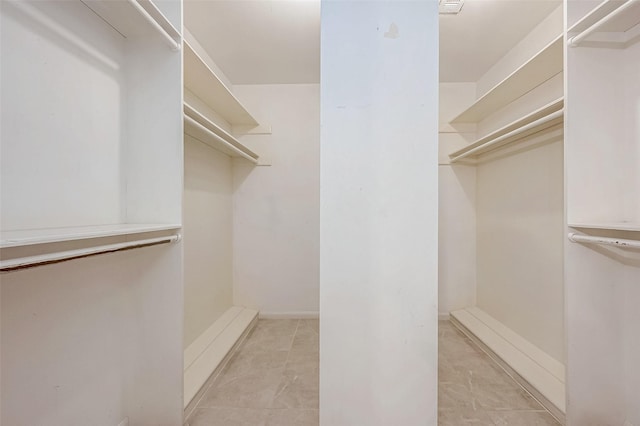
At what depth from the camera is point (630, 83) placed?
1237mm

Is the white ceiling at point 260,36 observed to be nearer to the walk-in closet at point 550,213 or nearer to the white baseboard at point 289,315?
the walk-in closet at point 550,213

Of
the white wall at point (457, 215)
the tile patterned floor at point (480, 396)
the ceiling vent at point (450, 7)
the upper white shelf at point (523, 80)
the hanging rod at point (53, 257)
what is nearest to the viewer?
the hanging rod at point (53, 257)

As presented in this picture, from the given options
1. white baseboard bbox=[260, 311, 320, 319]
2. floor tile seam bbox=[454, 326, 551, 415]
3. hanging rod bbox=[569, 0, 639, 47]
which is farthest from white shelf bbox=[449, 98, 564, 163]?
white baseboard bbox=[260, 311, 320, 319]

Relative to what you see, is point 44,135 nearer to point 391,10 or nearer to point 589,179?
point 391,10

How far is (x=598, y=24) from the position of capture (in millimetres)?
1075

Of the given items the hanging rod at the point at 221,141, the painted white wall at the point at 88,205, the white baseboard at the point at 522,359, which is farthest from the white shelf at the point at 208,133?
the white baseboard at the point at 522,359

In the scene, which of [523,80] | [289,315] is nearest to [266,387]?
[289,315]

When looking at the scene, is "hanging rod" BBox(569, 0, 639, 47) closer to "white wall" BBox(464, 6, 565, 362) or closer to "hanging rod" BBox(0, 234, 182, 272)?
"white wall" BBox(464, 6, 565, 362)

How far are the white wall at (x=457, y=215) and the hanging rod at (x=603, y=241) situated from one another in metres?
1.43

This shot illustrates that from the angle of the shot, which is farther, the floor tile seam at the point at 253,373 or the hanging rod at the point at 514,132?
the floor tile seam at the point at 253,373

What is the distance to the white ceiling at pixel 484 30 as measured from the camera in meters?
1.66

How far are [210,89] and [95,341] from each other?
5.31 feet

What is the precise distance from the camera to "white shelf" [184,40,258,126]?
1480mm

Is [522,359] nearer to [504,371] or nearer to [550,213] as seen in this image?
[504,371]
